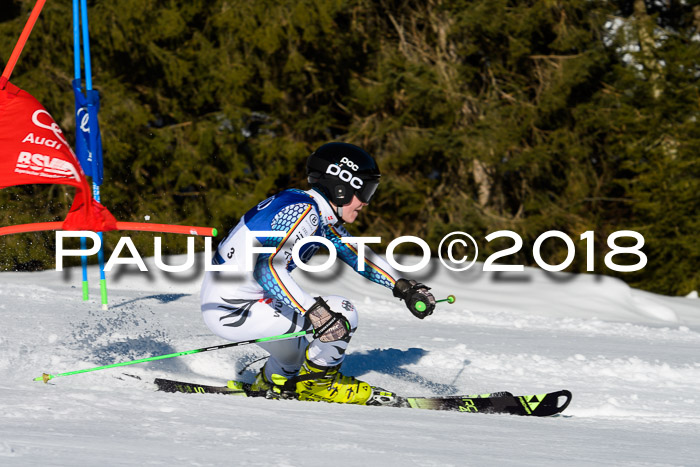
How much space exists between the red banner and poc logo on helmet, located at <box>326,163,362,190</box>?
98.7 inches

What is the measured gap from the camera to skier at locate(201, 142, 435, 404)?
3.81m

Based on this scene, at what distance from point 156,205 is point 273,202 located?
12031 millimetres

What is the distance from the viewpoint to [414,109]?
1627 centimetres

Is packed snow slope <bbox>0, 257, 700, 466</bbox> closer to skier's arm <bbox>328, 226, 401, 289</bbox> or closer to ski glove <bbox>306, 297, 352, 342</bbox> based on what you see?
ski glove <bbox>306, 297, 352, 342</bbox>

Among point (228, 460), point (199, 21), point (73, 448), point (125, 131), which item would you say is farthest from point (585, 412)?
point (199, 21)

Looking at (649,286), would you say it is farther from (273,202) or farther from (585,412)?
(273,202)

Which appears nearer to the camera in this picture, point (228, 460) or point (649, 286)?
point (228, 460)

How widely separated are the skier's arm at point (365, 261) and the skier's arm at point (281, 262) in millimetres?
637

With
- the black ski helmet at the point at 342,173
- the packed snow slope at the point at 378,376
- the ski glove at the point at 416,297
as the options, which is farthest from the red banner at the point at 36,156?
the ski glove at the point at 416,297

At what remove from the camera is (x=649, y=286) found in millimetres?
15117

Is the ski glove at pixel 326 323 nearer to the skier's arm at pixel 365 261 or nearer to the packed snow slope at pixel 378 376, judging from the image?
the packed snow slope at pixel 378 376

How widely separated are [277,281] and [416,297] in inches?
31.2

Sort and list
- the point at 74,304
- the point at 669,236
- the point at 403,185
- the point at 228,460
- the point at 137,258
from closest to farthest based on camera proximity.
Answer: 1. the point at 228,460
2. the point at 74,304
3. the point at 137,258
4. the point at 669,236
5. the point at 403,185

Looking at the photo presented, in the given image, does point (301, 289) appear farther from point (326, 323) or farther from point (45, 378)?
point (45, 378)
